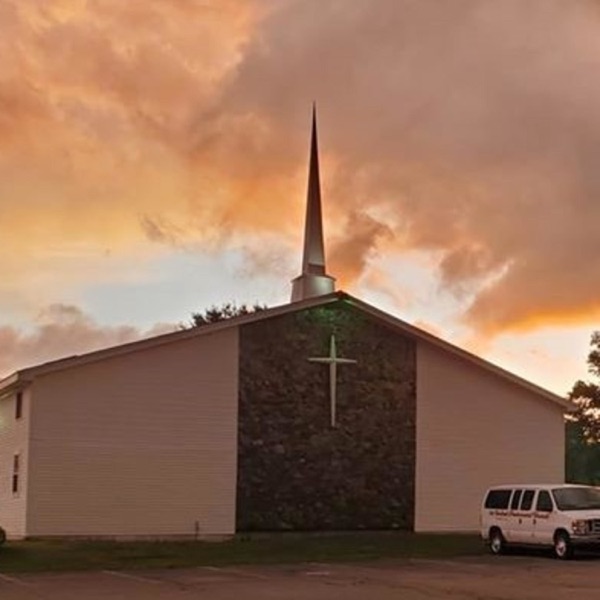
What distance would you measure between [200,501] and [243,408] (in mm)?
2933

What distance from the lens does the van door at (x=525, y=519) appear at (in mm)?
29172

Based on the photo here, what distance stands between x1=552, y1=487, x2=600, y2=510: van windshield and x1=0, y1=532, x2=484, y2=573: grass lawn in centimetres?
294

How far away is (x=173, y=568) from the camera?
80.8ft

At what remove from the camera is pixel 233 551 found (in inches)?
1164

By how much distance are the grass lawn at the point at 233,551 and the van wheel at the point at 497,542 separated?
413 millimetres

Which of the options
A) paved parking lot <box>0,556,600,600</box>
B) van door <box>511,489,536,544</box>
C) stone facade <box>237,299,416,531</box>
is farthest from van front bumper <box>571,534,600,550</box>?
stone facade <box>237,299,416,531</box>

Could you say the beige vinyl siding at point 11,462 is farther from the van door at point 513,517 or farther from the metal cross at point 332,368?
the van door at point 513,517

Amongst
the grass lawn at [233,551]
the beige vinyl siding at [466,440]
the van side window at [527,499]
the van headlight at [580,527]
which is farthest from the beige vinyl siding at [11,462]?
the van headlight at [580,527]

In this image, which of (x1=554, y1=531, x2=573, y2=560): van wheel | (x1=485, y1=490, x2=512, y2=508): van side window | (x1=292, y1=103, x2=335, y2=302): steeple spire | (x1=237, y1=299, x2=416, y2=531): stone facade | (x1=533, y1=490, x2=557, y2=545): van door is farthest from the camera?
(x1=292, y1=103, x2=335, y2=302): steeple spire

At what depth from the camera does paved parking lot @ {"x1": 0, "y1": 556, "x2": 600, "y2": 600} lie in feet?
61.1

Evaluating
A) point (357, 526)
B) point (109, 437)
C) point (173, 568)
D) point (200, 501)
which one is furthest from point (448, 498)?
point (173, 568)

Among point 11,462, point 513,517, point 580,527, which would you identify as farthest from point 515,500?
point 11,462

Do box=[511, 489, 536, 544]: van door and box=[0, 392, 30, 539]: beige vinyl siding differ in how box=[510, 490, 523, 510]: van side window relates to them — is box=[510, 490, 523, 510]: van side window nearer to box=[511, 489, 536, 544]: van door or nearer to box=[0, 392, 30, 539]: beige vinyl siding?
box=[511, 489, 536, 544]: van door

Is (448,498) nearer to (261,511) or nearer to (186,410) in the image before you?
(261,511)
